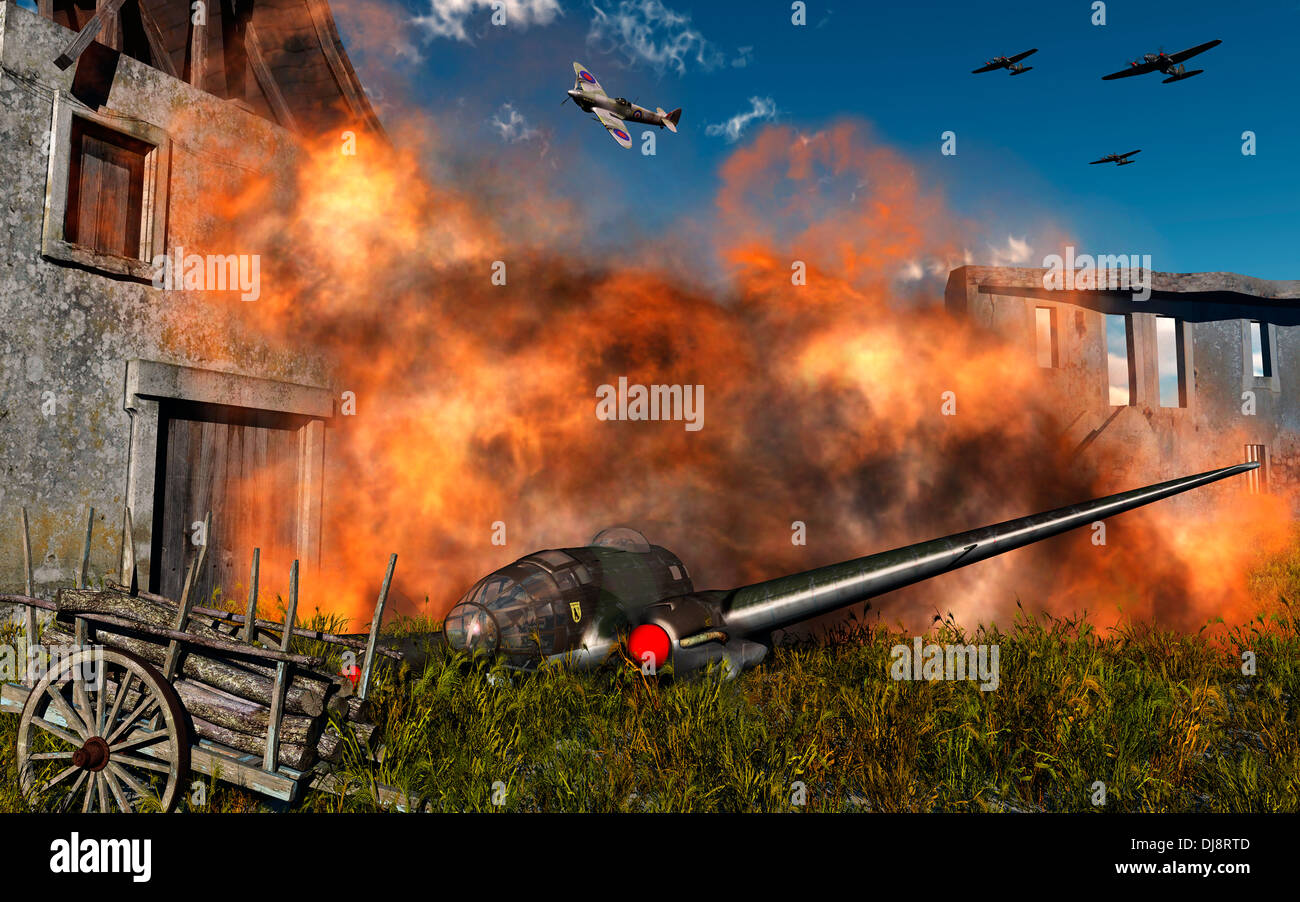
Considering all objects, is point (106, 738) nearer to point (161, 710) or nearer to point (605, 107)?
point (161, 710)

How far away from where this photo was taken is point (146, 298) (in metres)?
9.28

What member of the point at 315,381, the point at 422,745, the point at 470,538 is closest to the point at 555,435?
the point at 470,538

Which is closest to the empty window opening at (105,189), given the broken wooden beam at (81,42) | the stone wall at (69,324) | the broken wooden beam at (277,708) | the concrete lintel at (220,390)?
the stone wall at (69,324)

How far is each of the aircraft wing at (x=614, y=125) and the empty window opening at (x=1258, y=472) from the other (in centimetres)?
1462

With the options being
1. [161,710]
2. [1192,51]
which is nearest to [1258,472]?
[1192,51]

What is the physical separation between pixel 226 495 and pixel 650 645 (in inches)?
265

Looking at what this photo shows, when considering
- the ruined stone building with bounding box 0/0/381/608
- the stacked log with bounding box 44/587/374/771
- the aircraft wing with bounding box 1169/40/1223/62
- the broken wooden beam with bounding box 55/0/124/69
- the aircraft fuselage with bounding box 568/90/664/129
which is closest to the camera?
the stacked log with bounding box 44/587/374/771

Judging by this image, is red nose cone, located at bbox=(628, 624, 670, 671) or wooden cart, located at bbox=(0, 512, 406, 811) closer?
wooden cart, located at bbox=(0, 512, 406, 811)

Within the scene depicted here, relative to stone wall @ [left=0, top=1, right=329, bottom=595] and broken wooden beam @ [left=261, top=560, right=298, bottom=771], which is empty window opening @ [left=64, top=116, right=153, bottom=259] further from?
broken wooden beam @ [left=261, top=560, right=298, bottom=771]

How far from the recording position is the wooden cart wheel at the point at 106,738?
166 inches

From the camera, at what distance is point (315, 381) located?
37.0 feet

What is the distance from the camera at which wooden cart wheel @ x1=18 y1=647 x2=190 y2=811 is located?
13.9 feet

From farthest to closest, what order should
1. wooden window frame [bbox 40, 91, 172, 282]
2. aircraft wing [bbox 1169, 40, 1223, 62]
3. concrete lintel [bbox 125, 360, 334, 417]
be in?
aircraft wing [bbox 1169, 40, 1223, 62]
concrete lintel [bbox 125, 360, 334, 417]
wooden window frame [bbox 40, 91, 172, 282]

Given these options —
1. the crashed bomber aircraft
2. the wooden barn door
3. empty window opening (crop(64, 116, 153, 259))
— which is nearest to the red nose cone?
Answer: the crashed bomber aircraft
